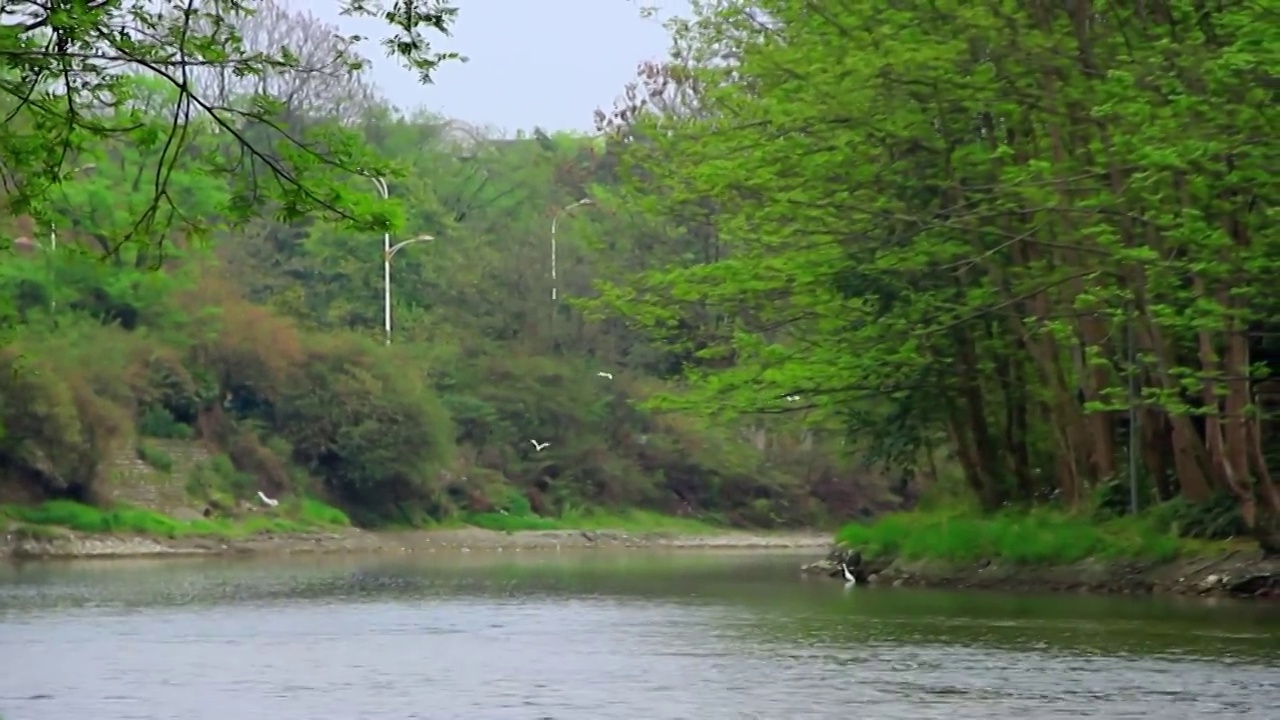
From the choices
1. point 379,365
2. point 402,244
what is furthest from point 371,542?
point 402,244

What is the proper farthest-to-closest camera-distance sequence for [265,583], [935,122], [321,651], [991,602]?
[265,583] → [935,122] → [991,602] → [321,651]

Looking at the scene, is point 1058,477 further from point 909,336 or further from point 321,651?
point 321,651

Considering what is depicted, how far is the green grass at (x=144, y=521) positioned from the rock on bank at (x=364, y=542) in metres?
0.48

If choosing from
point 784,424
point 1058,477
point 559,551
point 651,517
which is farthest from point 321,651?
point 651,517

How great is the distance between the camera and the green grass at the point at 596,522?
253 ft

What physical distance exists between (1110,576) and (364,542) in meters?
38.0

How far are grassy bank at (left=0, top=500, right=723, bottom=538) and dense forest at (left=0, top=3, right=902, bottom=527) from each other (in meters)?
0.78

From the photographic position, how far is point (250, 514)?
6962 cm

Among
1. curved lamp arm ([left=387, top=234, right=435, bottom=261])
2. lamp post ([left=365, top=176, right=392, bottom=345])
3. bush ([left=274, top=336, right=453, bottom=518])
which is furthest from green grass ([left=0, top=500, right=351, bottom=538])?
curved lamp arm ([left=387, top=234, right=435, bottom=261])

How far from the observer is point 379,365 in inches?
2948

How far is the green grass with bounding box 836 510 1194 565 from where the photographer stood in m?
35.1

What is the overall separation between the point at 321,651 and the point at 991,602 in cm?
1193

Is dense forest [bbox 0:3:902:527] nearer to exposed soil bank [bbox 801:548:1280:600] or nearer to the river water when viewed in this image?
exposed soil bank [bbox 801:548:1280:600]

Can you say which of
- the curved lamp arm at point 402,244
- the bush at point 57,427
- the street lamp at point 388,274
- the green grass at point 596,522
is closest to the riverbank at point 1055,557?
the bush at point 57,427
